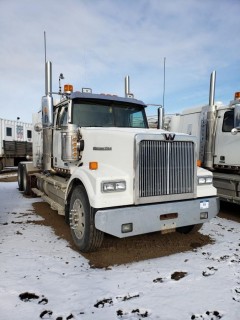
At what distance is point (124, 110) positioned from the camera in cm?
574

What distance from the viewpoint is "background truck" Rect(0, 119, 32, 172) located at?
18344 mm

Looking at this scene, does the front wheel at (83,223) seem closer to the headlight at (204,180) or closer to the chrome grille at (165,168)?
the chrome grille at (165,168)

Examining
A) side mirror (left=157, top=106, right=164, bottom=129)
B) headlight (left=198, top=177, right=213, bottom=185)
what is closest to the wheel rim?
headlight (left=198, top=177, right=213, bottom=185)

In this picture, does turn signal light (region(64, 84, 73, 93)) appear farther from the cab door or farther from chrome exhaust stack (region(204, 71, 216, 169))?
the cab door

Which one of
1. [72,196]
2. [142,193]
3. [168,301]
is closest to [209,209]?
[142,193]

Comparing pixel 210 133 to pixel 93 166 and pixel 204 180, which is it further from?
pixel 93 166

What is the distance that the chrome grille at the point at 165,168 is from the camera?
4.05 metres

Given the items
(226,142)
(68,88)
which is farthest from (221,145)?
(68,88)

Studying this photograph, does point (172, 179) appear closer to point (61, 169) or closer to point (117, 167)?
point (117, 167)

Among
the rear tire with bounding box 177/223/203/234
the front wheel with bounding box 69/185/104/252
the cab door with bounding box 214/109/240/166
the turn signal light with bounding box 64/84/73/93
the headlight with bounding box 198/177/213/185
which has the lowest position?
the rear tire with bounding box 177/223/203/234

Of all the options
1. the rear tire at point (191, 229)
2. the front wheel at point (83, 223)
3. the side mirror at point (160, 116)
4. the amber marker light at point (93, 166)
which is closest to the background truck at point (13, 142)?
the side mirror at point (160, 116)

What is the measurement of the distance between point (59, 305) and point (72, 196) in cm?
198

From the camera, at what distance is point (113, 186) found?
155 inches

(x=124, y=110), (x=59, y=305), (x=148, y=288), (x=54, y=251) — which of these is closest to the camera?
(x=59, y=305)
